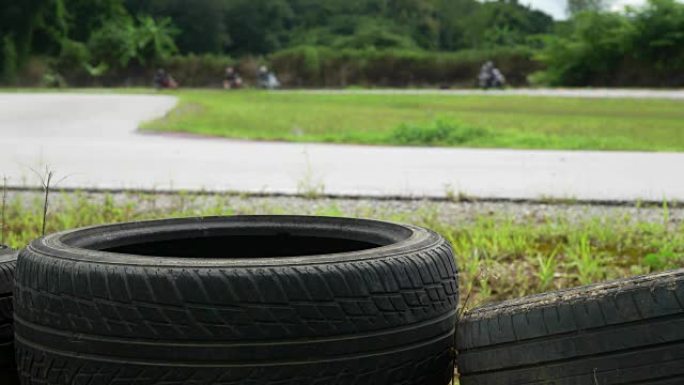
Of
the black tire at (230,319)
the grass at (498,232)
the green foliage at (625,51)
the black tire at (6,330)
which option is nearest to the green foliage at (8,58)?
the green foliage at (625,51)

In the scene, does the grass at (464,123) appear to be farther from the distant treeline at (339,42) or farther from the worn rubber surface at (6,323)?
the distant treeline at (339,42)

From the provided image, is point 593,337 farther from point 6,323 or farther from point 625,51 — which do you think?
point 625,51

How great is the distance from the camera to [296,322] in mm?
2455

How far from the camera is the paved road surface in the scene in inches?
322

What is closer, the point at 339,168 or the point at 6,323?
the point at 6,323

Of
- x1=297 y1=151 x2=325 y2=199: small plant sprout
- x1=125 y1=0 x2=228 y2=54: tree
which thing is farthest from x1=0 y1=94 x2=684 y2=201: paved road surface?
x1=125 y1=0 x2=228 y2=54: tree

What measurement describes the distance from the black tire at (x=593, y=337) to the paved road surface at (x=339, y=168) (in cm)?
423

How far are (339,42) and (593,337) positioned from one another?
233 ft

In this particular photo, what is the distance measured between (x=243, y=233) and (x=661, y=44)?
41.9 meters

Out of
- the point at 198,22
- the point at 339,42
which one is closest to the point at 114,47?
the point at 339,42

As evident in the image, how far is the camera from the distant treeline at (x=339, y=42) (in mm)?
44656

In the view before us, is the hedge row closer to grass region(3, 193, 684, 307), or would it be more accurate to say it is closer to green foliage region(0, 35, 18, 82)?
green foliage region(0, 35, 18, 82)

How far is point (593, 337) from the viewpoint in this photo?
8.17ft

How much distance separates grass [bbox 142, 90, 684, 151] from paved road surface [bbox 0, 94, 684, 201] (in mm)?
1409
